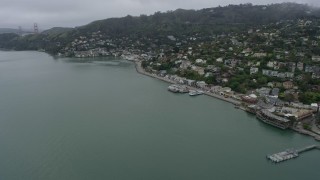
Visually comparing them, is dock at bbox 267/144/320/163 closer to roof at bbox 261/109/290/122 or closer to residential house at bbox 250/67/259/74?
roof at bbox 261/109/290/122

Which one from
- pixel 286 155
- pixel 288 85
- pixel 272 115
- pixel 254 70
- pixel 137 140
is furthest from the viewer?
pixel 254 70

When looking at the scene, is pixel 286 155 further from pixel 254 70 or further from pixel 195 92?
pixel 254 70

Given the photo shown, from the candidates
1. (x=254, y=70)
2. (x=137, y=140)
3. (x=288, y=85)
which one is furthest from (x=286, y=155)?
(x=254, y=70)

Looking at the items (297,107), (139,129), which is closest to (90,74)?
(139,129)

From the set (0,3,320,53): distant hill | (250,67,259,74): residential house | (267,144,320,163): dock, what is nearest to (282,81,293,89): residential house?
(250,67,259,74): residential house

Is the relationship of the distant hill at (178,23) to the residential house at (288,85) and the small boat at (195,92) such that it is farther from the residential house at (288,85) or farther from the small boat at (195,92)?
the residential house at (288,85)

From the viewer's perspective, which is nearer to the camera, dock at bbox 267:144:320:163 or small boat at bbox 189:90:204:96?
dock at bbox 267:144:320:163
